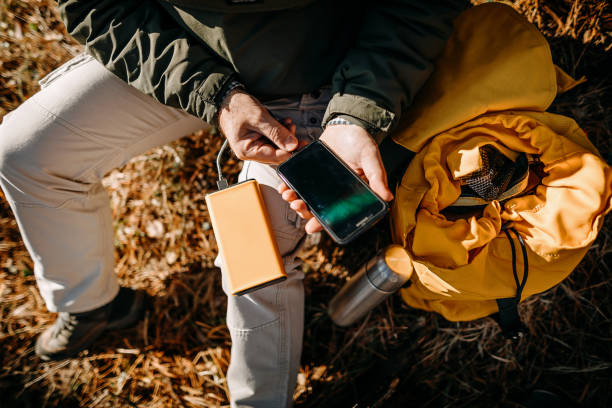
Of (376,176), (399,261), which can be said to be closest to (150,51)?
(376,176)

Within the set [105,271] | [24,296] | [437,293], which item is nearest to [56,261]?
[105,271]

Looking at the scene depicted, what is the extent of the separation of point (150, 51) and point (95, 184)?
0.77m

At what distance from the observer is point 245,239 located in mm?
1331

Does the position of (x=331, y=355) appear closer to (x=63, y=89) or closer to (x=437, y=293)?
(x=437, y=293)

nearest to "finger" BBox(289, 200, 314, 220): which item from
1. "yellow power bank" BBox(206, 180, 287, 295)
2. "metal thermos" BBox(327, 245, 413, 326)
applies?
"yellow power bank" BBox(206, 180, 287, 295)

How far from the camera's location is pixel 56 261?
1628 millimetres

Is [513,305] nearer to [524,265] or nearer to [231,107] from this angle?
[524,265]

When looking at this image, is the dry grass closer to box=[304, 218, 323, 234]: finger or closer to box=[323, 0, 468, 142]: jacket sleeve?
box=[304, 218, 323, 234]: finger

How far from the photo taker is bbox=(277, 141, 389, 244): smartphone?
1.20 metres

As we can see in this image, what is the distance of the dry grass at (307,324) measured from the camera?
6.39ft

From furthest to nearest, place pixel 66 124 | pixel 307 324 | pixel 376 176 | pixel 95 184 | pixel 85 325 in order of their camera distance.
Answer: pixel 307 324, pixel 85 325, pixel 95 184, pixel 66 124, pixel 376 176

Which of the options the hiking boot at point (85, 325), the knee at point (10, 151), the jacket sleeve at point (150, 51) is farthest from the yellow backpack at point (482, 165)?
the hiking boot at point (85, 325)

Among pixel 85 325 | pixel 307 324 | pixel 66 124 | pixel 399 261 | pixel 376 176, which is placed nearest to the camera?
pixel 376 176

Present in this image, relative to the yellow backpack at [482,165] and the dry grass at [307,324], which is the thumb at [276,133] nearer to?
the yellow backpack at [482,165]
